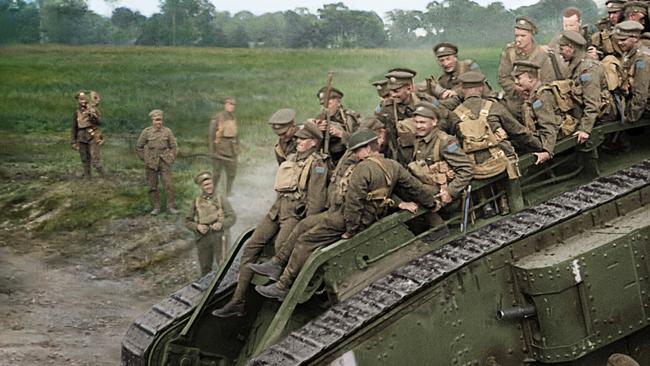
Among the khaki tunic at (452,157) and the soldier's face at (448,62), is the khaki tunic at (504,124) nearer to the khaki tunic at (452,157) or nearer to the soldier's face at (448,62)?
the khaki tunic at (452,157)

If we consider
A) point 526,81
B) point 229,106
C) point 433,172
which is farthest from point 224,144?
point 433,172

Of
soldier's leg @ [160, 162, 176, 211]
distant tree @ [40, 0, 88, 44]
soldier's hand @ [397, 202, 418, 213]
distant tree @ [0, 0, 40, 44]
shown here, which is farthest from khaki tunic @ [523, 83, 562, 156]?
distant tree @ [0, 0, 40, 44]

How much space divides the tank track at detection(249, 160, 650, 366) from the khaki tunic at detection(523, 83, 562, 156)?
52cm

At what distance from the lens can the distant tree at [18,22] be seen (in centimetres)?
1570

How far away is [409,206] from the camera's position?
10.3 meters

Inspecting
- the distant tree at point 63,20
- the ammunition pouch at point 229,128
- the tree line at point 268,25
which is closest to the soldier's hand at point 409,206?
the ammunition pouch at point 229,128

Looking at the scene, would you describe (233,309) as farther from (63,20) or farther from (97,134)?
(63,20)

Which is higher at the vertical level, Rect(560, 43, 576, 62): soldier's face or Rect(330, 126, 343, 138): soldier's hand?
Rect(560, 43, 576, 62): soldier's face

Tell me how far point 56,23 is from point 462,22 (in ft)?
18.9

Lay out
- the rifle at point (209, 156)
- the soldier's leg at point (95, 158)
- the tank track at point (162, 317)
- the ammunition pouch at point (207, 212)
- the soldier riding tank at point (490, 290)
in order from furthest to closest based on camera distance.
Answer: the rifle at point (209, 156)
the soldier's leg at point (95, 158)
the ammunition pouch at point (207, 212)
the tank track at point (162, 317)
the soldier riding tank at point (490, 290)

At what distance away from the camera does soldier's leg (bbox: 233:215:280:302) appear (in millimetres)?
11188

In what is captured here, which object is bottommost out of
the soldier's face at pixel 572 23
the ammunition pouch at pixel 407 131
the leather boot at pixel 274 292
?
the leather boot at pixel 274 292

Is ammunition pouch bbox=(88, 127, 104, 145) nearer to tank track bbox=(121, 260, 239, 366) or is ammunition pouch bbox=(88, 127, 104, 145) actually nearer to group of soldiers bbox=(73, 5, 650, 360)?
tank track bbox=(121, 260, 239, 366)

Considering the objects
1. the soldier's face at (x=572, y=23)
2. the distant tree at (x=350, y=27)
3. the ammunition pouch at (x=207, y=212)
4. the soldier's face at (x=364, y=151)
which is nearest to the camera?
the soldier's face at (x=364, y=151)
